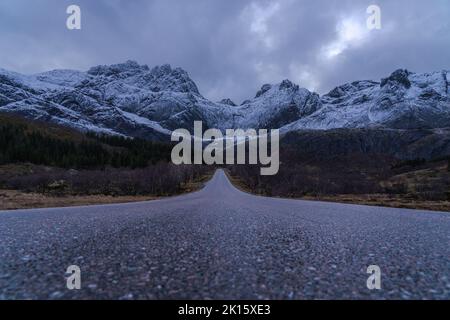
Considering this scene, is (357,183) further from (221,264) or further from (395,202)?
(221,264)

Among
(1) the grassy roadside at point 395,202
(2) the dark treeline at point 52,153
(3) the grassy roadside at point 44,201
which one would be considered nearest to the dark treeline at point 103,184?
(3) the grassy roadside at point 44,201

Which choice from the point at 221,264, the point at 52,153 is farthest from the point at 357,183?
the point at 52,153

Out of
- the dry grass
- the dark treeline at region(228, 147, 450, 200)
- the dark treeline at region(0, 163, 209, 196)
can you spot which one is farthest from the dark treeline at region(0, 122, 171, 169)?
the dry grass

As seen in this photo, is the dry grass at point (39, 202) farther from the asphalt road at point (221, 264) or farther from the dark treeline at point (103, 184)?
the asphalt road at point (221, 264)

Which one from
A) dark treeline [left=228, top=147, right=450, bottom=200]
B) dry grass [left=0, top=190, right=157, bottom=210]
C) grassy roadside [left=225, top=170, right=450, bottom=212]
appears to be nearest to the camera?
dry grass [left=0, top=190, right=157, bottom=210]

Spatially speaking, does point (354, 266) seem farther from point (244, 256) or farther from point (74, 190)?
point (74, 190)

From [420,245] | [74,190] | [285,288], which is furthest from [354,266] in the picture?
[74,190]

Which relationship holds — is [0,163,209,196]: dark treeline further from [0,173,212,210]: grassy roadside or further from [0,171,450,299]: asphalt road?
[0,171,450,299]: asphalt road

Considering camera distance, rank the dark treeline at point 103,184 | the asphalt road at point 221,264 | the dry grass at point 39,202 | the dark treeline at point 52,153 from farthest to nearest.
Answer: the dark treeline at point 52,153 → the dark treeline at point 103,184 → the dry grass at point 39,202 → the asphalt road at point 221,264

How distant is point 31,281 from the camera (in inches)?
267

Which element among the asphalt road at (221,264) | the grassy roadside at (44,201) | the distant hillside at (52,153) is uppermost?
the distant hillside at (52,153)

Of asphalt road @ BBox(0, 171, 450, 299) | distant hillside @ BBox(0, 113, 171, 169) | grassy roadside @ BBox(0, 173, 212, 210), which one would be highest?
distant hillside @ BBox(0, 113, 171, 169)

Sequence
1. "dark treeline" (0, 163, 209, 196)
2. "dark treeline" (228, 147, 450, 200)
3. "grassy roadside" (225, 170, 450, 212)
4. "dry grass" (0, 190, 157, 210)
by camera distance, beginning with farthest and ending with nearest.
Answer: "dark treeline" (228, 147, 450, 200)
"dark treeline" (0, 163, 209, 196)
"grassy roadside" (225, 170, 450, 212)
"dry grass" (0, 190, 157, 210)
